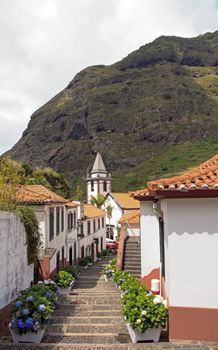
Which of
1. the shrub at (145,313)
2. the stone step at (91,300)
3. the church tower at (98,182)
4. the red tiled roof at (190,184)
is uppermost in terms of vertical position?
the church tower at (98,182)

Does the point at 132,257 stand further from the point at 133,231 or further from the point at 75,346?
the point at 75,346

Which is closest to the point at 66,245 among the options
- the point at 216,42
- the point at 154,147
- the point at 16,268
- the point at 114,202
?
the point at 16,268

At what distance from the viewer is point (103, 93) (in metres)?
150

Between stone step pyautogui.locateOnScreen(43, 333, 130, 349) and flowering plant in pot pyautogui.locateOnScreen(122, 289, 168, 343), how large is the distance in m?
0.44

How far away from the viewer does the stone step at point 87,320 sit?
9930mm

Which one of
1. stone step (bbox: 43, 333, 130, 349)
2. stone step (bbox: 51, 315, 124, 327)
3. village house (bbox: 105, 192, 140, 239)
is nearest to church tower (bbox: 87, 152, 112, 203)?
village house (bbox: 105, 192, 140, 239)

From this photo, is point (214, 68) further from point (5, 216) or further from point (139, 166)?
point (5, 216)

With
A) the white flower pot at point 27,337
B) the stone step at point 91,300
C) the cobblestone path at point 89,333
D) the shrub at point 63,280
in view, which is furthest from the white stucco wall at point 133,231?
the white flower pot at point 27,337

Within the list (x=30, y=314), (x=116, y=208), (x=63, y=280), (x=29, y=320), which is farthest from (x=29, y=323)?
(x=116, y=208)

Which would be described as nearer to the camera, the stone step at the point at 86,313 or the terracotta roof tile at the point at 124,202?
the stone step at the point at 86,313

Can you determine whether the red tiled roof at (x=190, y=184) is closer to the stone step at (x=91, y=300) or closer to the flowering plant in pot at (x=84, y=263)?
the stone step at (x=91, y=300)

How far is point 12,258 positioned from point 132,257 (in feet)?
36.4

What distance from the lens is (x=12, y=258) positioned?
33.7 ft

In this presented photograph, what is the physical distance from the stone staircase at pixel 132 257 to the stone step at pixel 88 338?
973cm
